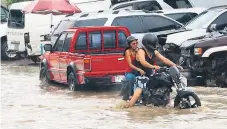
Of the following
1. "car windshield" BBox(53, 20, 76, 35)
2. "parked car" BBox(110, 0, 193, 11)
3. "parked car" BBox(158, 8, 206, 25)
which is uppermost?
"parked car" BBox(110, 0, 193, 11)

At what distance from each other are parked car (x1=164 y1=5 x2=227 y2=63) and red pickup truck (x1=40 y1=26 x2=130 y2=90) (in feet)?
3.90

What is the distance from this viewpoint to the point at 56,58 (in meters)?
16.8

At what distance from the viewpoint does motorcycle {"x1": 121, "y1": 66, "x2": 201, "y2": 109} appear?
1138 centimetres

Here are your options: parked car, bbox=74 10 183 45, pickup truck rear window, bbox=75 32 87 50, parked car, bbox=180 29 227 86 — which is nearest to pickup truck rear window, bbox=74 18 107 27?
parked car, bbox=74 10 183 45

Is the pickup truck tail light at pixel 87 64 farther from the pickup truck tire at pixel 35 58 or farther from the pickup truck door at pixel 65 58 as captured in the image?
the pickup truck tire at pixel 35 58

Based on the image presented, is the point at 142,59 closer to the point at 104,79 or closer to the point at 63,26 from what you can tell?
the point at 104,79

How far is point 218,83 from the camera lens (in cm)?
1498

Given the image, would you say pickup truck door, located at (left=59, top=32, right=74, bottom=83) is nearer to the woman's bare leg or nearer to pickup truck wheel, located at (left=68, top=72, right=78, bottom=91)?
pickup truck wheel, located at (left=68, top=72, right=78, bottom=91)

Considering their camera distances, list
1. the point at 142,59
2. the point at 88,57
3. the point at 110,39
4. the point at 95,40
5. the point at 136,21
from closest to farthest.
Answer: the point at 142,59 → the point at 88,57 → the point at 95,40 → the point at 110,39 → the point at 136,21

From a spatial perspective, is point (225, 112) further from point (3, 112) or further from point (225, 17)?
point (225, 17)

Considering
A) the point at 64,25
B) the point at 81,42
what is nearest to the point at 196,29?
the point at 81,42

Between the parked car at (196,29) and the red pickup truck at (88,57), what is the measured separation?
1.19 meters

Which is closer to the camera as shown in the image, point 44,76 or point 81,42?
point 81,42

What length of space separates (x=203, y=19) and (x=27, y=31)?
8740 mm
